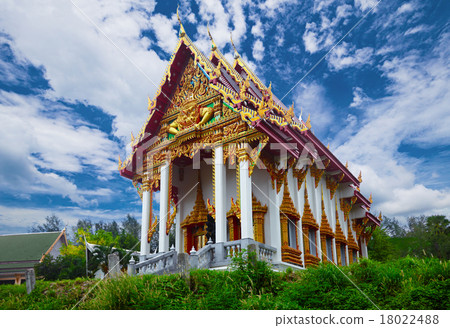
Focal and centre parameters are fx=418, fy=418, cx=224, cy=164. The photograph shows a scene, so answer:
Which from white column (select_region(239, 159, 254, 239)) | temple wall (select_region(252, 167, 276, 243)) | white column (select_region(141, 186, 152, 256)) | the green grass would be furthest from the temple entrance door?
the green grass

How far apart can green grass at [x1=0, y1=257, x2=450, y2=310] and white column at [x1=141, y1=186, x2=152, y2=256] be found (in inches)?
238

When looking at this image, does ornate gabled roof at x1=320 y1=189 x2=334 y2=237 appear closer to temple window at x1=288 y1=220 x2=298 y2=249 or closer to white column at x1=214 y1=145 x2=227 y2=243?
temple window at x1=288 y1=220 x2=298 y2=249

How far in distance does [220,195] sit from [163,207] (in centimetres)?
283

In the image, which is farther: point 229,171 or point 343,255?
point 343,255

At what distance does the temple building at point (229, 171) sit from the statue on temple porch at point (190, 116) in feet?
0.12

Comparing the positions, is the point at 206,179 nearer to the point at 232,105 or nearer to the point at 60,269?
the point at 232,105

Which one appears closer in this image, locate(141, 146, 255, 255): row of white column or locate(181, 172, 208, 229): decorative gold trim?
locate(141, 146, 255, 255): row of white column

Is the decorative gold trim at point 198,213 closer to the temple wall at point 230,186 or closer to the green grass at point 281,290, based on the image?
the temple wall at point 230,186

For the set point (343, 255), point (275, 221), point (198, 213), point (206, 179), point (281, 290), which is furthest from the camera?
point (343, 255)

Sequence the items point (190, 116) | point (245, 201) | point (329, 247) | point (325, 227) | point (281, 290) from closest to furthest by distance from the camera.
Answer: point (281, 290) → point (245, 201) → point (190, 116) → point (325, 227) → point (329, 247)

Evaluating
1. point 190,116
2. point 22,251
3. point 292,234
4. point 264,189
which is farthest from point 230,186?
point 22,251

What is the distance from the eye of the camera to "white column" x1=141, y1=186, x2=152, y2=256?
15492mm

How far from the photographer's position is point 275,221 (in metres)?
13.9
